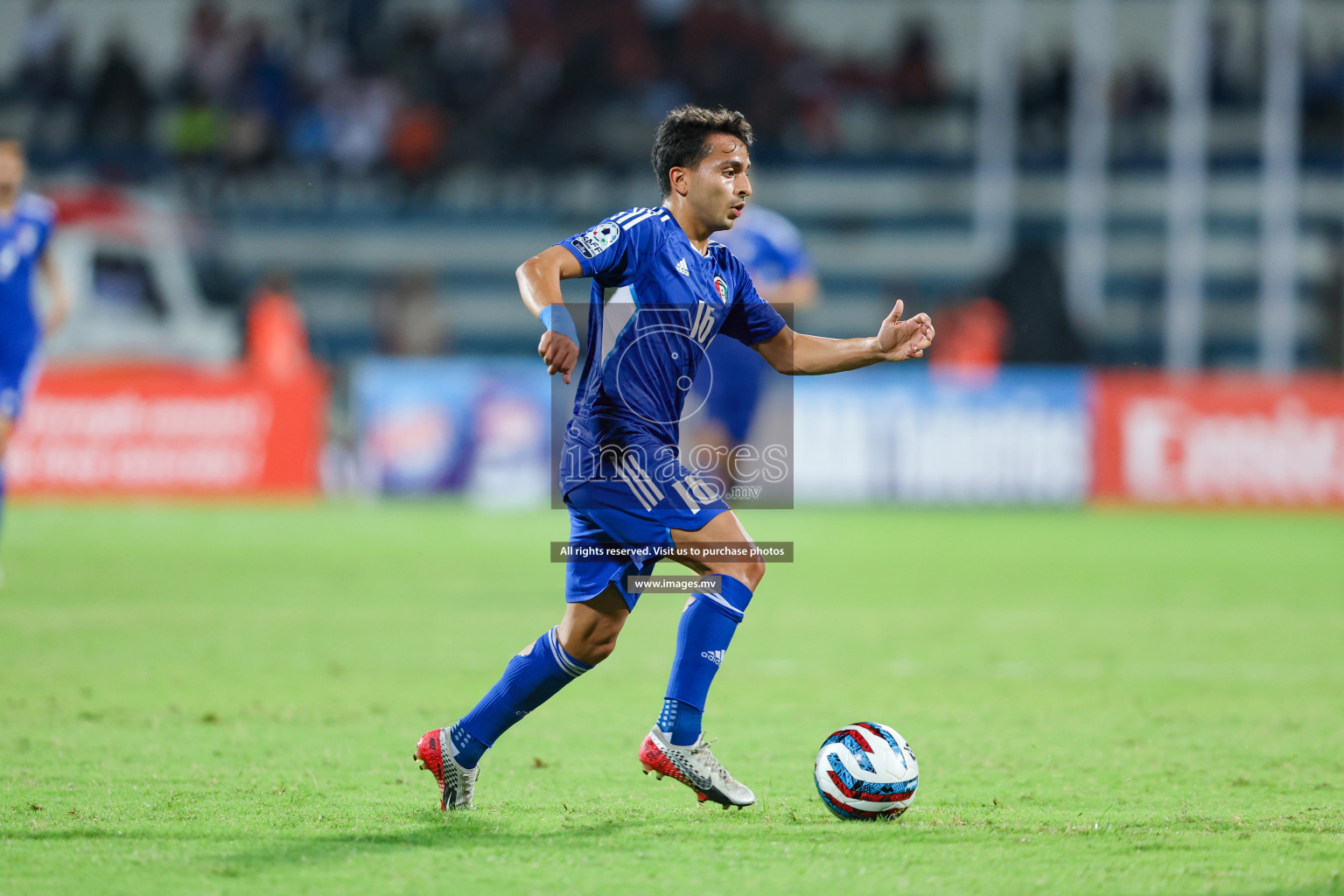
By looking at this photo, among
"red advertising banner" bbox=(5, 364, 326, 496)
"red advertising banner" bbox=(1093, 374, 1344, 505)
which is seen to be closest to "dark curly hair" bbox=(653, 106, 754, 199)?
"red advertising banner" bbox=(5, 364, 326, 496)

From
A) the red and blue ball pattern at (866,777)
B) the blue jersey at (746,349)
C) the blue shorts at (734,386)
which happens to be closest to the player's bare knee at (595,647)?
the red and blue ball pattern at (866,777)

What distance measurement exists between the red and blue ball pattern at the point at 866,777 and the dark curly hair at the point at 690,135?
1.74 metres

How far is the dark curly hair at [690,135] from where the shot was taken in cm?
491

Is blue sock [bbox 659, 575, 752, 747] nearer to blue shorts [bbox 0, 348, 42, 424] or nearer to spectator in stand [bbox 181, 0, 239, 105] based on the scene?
blue shorts [bbox 0, 348, 42, 424]

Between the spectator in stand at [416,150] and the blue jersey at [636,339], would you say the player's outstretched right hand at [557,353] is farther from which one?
the spectator in stand at [416,150]

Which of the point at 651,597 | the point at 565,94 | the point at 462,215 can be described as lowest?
the point at 651,597

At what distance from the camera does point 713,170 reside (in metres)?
4.91

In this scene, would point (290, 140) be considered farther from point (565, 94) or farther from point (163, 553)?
point (163, 553)

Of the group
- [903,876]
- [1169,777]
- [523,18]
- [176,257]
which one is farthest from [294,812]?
[523,18]

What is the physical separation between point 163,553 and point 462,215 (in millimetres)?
11951

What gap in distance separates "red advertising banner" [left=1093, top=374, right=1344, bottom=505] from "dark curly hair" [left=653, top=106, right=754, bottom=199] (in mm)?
12866

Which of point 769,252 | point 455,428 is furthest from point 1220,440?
point 769,252

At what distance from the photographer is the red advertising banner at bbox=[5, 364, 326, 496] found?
53.9 ft

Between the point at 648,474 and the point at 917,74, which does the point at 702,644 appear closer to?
the point at 648,474
